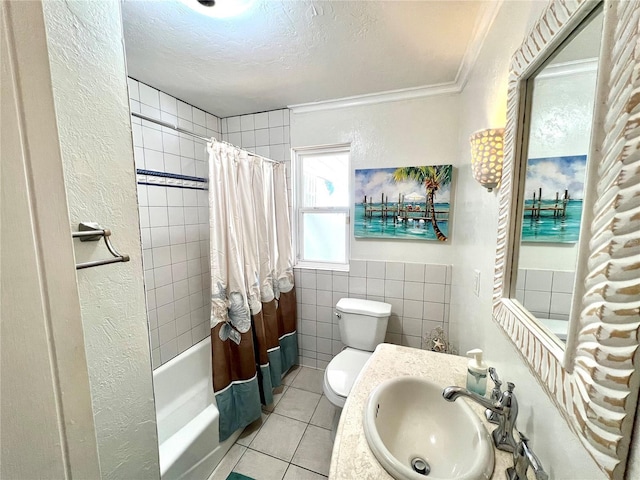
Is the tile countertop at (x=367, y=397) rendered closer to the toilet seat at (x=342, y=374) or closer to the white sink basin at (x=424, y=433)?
the white sink basin at (x=424, y=433)

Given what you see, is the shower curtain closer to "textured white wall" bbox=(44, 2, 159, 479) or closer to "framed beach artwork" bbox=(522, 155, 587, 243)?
"textured white wall" bbox=(44, 2, 159, 479)

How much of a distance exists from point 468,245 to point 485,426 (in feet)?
2.97

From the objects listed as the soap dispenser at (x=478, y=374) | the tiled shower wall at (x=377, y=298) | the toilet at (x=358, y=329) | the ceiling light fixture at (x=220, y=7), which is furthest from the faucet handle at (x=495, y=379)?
the ceiling light fixture at (x=220, y=7)

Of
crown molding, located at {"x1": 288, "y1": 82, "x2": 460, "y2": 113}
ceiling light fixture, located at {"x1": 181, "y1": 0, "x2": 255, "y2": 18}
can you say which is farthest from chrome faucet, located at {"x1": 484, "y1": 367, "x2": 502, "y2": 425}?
crown molding, located at {"x1": 288, "y1": 82, "x2": 460, "y2": 113}

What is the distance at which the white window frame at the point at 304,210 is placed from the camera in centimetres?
217

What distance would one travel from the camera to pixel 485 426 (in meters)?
0.78

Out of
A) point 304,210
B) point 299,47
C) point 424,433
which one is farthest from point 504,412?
point 304,210

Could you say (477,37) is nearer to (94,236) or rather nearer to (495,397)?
(495,397)

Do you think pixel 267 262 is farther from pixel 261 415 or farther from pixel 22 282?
pixel 22 282

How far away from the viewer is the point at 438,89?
1.78 meters

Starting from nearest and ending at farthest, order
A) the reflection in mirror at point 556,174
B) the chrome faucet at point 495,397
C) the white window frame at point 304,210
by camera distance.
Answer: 1. the reflection in mirror at point 556,174
2. the chrome faucet at point 495,397
3. the white window frame at point 304,210

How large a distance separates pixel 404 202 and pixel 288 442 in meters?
1.87

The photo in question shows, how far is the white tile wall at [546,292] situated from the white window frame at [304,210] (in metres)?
1.50

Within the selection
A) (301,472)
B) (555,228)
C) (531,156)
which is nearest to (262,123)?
(531,156)
